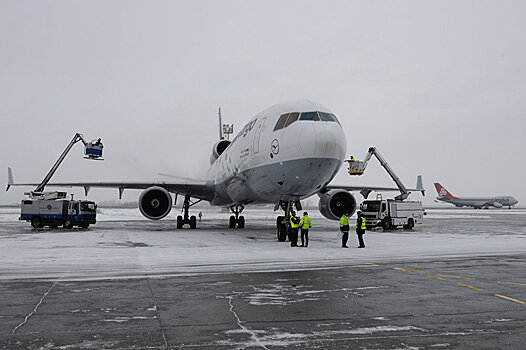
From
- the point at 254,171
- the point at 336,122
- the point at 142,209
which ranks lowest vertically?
the point at 142,209

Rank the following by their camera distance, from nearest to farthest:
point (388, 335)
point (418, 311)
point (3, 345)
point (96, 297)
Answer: point (3, 345)
point (388, 335)
point (418, 311)
point (96, 297)

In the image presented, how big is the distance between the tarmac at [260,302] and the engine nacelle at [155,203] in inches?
403

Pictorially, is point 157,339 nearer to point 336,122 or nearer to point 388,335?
point 388,335

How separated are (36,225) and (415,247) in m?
22.0

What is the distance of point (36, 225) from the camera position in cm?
2648

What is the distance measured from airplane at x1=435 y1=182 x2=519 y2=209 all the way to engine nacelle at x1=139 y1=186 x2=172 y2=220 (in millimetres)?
101511

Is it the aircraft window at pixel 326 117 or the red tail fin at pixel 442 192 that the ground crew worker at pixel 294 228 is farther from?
the red tail fin at pixel 442 192

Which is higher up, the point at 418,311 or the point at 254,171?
the point at 254,171

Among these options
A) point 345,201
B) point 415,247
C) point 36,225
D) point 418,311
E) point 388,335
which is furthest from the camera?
point 36,225

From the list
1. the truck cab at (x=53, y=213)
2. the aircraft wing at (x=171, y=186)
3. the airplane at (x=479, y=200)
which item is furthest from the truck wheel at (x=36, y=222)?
the airplane at (x=479, y=200)

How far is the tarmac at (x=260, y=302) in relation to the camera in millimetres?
4543

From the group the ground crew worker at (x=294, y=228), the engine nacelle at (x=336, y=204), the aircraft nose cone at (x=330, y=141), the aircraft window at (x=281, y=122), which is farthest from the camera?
the engine nacelle at (x=336, y=204)

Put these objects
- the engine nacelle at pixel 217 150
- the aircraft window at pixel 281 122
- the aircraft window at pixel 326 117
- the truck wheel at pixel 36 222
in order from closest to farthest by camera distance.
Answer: the aircraft window at pixel 326 117 < the aircraft window at pixel 281 122 < the truck wheel at pixel 36 222 < the engine nacelle at pixel 217 150

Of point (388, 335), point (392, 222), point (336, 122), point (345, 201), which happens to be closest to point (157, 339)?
point (388, 335)
